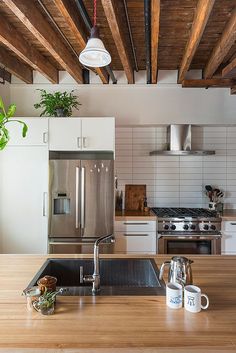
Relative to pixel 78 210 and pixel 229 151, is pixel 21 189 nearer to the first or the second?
pixel 78 210

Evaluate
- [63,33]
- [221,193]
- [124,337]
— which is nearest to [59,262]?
[124,337]

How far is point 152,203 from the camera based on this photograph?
13.1ft

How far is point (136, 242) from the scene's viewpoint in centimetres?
330

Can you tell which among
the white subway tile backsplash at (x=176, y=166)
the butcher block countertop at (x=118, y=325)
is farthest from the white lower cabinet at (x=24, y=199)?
the butcher block countertop at (x=118, y=325)

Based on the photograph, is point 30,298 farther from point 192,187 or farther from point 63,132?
point 192,187

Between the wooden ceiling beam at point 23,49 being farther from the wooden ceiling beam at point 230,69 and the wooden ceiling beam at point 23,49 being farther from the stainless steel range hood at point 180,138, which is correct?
the wooden ceiling beam at point 230,69

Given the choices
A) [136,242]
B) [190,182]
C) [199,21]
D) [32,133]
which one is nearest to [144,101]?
[190,182]

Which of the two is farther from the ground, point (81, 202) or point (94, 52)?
point (94, 52)

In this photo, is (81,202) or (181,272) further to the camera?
(81,202)

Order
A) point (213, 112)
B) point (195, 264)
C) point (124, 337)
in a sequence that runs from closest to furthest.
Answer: point (124, 337), point (195, 264), point (213, 112)

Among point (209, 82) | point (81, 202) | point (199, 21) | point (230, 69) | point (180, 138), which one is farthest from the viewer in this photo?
point (180, 138)

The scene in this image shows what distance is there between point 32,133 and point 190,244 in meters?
2.40

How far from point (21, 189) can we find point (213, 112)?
9.23 ft

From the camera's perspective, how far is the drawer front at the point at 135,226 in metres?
3.30
